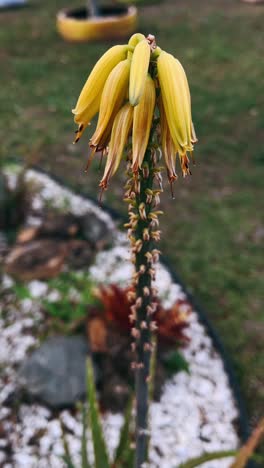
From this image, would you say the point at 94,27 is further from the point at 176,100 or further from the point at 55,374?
the point at 176,100

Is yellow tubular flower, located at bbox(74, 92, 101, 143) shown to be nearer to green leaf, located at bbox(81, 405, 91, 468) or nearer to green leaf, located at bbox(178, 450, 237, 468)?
green leaf, located at bbox(178, 450, 237, 468)

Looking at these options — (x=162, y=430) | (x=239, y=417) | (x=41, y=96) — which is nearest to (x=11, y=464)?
(x=162, y=430)

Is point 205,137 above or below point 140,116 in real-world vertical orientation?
below

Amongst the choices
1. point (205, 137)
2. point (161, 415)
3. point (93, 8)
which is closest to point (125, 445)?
point (161, 415)

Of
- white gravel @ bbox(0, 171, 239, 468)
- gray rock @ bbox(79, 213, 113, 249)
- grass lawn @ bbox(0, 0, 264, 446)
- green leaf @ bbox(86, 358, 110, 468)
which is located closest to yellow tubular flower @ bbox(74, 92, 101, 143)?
green leaf @ bbox(86, 358, 110, 468)

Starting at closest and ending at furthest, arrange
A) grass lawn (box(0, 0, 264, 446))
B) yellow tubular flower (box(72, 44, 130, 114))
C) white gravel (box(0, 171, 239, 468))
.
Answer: yellow tubular flower (box(72, 44, 130, 114)), white gravel (box(0, 171, 239, 468)), grass lawn (box(0, 0, 264, 446))

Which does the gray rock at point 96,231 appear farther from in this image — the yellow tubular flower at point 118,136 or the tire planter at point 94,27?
the tire planter at point 94,27

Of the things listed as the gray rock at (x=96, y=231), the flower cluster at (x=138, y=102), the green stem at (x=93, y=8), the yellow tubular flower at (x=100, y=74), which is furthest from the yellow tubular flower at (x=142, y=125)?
the green stem at (x=93, y=8)
